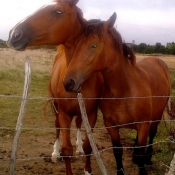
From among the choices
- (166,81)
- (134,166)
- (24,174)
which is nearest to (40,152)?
(24,174)

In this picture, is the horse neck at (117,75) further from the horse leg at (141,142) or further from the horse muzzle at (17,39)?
the horse muzzle at (17,39)

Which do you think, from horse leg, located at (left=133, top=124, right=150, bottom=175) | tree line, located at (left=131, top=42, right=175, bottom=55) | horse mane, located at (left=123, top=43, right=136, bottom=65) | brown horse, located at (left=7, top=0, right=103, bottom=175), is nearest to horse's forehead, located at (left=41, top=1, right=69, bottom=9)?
brown horse, located at (left=7, top=0, right=103, bottom=175)

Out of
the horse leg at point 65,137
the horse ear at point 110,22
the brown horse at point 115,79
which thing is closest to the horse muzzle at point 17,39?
the brown horse at point 115,79

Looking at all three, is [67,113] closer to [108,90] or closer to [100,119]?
[108,90]

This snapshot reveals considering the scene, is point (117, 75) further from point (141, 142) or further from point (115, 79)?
point (141, 142)

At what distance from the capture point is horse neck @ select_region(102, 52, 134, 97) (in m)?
3.82

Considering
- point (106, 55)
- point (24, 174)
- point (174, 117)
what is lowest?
point (24, 174)

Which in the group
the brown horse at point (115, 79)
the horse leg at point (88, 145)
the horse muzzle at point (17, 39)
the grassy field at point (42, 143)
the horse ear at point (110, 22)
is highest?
the horse ear at point (110, 22)

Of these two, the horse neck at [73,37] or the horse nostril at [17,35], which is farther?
the horse neck at [73,37]

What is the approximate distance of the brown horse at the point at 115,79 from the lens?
3.43 m

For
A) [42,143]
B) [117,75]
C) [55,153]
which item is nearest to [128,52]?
[117,75]

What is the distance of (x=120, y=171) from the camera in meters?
4.39

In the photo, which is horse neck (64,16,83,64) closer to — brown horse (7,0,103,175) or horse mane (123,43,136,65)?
brown horse (7,0,103,175)

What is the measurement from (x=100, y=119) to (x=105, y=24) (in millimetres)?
4725
